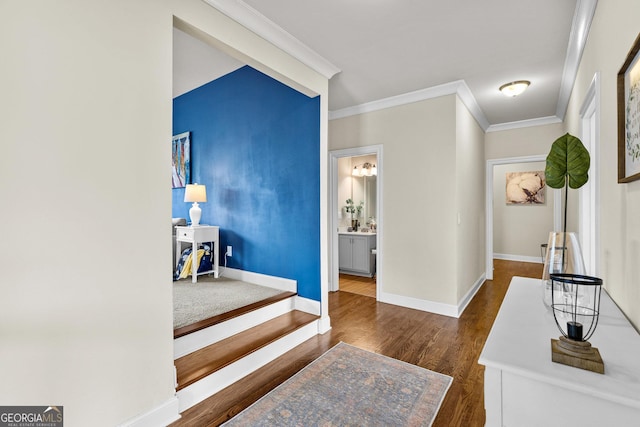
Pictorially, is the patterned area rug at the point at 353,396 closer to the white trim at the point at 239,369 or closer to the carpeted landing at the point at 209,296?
the white trim at the point at 239,369

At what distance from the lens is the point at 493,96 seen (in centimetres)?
375

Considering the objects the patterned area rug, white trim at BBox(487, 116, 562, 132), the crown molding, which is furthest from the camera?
white trim at BBox(487, 116, 562, 132)

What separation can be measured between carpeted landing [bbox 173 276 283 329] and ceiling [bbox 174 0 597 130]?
87.1 inches

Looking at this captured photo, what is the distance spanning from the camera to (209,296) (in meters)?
2.96

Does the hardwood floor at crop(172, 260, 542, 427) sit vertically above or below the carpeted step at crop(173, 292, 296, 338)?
below

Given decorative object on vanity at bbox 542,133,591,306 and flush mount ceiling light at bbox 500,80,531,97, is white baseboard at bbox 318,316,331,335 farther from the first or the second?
flush mount ceiling light at bbox 500,80,531,97

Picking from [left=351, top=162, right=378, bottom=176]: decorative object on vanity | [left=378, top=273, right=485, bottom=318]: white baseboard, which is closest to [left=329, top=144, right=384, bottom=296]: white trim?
[left=378, top=273, right=485, bottom=318]: white baseboard

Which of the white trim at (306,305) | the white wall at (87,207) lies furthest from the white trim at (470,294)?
the white wall at (87,207)

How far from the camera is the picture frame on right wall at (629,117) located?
1.18m

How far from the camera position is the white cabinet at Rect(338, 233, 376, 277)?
16.9ft

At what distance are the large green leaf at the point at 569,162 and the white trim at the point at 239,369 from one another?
215cm

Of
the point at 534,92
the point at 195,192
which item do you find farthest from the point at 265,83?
the point at 534,92

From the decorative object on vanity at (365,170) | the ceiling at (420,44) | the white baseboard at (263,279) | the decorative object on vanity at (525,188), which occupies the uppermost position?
the ceiling at (420,44)

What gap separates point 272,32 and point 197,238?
227cm
